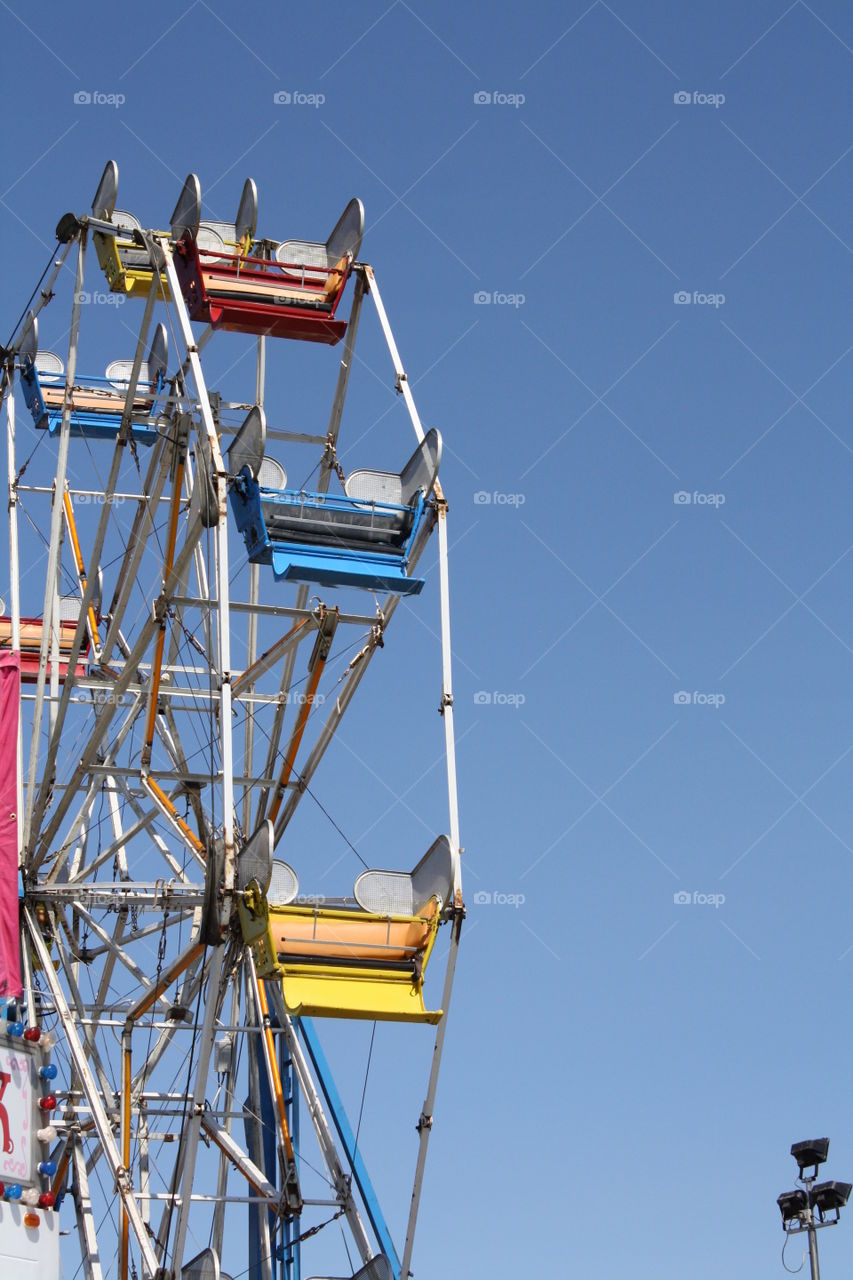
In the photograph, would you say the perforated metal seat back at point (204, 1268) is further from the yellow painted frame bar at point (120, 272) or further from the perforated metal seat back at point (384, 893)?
the yellow painted frame bar at point (120, 272)

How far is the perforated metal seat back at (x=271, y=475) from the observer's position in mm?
26391

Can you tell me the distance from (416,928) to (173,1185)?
229 inches

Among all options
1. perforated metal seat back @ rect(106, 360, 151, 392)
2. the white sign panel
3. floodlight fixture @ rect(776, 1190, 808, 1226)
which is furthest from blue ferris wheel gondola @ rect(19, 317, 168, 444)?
floodlight fixture @ rect(776, 1190, 808, 1226)

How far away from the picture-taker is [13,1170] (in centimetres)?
2359

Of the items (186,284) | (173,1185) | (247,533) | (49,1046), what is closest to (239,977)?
(173,1185)

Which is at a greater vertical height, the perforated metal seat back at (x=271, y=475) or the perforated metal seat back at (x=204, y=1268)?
the perforated metal seat back at (x=271, y=475)

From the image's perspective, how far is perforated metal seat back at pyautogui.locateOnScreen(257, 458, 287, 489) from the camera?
26.4 meters

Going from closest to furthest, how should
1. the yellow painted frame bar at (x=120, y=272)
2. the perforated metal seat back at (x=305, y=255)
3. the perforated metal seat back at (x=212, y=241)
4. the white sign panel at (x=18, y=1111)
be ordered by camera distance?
the white sign panel at (x=18, y=1111), the perforated metal seat back at (x=212, y=241), the perforated metal seat back at (x=305, y=255), the yellow painted frame bar at (x=120, y=272)

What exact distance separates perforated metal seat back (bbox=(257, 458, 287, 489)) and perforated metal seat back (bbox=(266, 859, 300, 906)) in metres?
4.79

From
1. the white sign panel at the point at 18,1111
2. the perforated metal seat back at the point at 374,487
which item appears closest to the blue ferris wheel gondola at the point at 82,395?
the perforated metal seat back at the point at 374,487

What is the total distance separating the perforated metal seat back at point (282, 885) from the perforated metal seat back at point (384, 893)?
0.78 metres

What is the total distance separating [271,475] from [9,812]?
579cm

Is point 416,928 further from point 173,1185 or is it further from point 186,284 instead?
point 186,284

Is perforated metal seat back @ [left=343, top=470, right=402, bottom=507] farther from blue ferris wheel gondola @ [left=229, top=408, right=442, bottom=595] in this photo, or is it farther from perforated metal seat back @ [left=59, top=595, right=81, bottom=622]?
perforated metal seat back @ [left=59, top=595, right=81, bottom=622]
